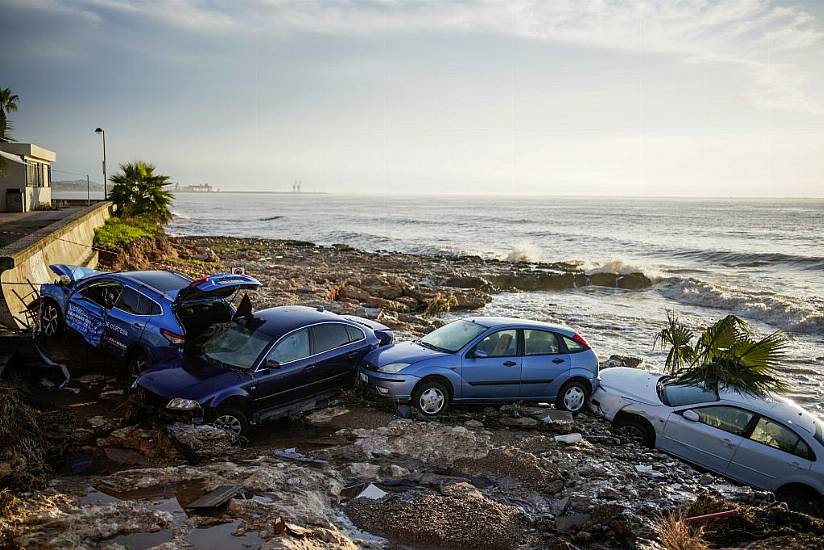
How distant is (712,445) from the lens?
27.8 ft

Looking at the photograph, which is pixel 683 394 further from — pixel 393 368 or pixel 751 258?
pixel 751 258

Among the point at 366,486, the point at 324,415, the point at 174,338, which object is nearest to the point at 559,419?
the point at 324,415

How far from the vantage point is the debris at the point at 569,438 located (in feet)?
27.3

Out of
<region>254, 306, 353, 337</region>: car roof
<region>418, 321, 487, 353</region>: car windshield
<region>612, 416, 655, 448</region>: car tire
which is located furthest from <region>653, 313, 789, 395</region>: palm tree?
<region>254, 306, 353, 337</region>: car roof

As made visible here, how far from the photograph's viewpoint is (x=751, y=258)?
1592 inches

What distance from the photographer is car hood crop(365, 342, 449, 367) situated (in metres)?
9.30

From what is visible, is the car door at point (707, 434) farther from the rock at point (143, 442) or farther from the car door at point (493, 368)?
the rock at point (143, 442)

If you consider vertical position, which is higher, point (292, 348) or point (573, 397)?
point (292, 348)

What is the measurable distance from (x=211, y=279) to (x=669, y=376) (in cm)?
772

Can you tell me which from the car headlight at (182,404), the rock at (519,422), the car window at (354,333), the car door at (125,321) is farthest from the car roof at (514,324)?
the car door at (125,321)

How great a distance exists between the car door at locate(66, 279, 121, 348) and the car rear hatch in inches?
54.6

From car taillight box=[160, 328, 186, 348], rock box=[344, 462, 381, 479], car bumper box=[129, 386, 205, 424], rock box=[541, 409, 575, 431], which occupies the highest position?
car taillight box=[160, 328, 186, 348]

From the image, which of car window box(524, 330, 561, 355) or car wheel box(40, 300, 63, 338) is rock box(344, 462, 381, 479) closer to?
car window box(524, 330, 561, 355)

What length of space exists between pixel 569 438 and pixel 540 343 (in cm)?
198
